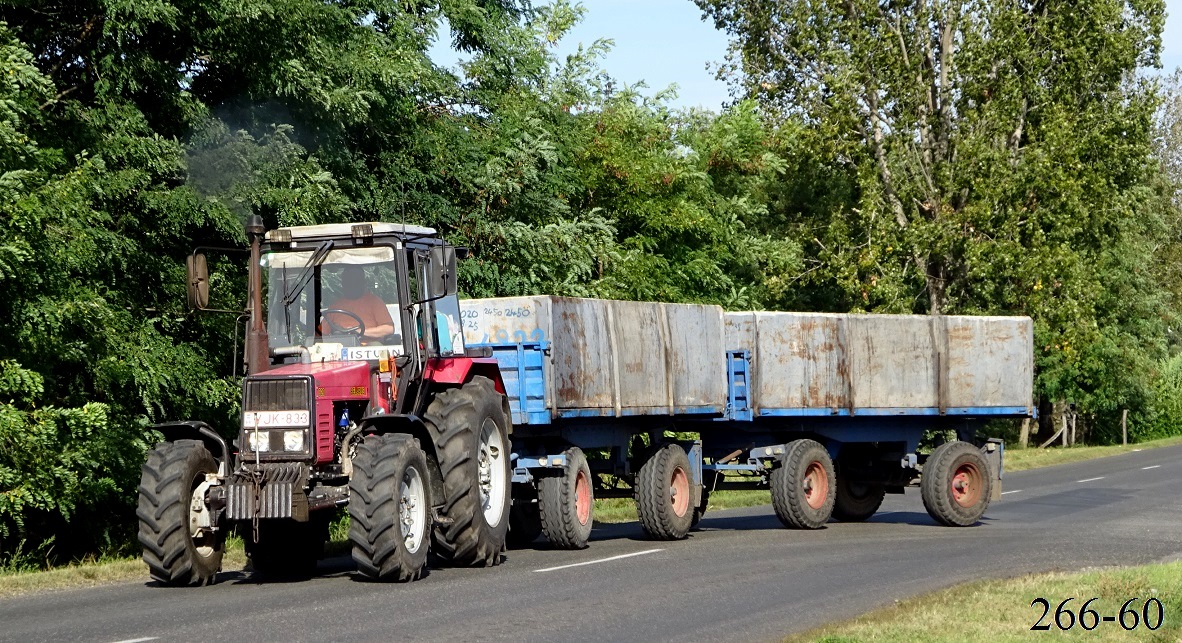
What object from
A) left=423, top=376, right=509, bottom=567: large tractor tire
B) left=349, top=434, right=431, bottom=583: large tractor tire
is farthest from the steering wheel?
left=349, top=434, right=431, bottom=583: large tractor tire

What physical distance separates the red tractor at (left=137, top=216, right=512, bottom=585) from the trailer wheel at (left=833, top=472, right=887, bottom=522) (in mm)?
8300

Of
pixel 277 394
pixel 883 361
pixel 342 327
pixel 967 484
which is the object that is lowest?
pixel 967 484

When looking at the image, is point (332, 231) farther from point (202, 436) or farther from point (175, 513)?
point (175, 513)

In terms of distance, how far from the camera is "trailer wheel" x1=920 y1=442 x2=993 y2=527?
21328mm

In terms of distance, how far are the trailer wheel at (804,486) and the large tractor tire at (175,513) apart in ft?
29.5

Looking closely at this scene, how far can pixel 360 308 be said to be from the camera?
14375 mm

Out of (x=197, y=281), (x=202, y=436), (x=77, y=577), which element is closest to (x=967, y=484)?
(x=202, y=436)

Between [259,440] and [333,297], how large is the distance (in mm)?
1743

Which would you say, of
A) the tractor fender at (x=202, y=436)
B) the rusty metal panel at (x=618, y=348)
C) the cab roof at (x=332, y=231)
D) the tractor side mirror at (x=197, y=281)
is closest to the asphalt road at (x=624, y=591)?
the tractor fender at (x=202, y=436)

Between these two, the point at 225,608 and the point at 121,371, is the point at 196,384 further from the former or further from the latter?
the point at 225,608

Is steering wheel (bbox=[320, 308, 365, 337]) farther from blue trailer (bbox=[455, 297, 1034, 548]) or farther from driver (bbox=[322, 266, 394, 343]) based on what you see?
blue trailer (bbox=[455, 297, 1034, 548])

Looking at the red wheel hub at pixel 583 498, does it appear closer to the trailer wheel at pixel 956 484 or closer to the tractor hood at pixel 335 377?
the tractor hood at pixel 335 377

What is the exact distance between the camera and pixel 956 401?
22000 millimetres

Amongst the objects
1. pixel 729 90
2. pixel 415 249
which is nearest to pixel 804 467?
pixel 415 249
